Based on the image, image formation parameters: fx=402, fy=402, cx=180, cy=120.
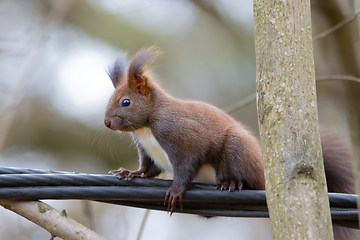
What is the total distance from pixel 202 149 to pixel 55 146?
6.75 metres

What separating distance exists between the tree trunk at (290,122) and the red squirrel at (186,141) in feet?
2.86

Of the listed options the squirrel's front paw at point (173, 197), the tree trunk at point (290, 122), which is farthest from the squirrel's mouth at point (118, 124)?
the tree trunk at point (290, 122)

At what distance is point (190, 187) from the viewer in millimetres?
2898

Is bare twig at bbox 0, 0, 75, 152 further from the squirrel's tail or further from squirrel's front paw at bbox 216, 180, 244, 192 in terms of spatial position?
the squirrel's tail

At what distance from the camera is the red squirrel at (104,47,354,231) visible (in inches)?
124

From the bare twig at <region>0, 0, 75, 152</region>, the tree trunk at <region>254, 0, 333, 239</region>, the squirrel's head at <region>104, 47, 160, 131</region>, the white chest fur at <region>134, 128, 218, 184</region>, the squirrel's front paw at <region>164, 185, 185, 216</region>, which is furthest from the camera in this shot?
the bare twig at <region>0, 0, 75, 152</region>

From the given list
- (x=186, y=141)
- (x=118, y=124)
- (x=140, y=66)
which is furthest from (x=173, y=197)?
(x=140, y=66)

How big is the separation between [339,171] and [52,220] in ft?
7.76

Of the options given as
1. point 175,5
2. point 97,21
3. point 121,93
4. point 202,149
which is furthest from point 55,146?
point 202,149

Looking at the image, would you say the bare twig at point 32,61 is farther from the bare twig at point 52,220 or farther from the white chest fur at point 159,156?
the bare twig at point 52,220

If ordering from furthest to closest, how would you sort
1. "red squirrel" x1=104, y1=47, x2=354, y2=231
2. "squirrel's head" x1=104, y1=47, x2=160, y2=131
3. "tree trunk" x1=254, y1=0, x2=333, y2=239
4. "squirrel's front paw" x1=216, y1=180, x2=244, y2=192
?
"squirrel's head" x1=104, y1=47, x2=160, y2=131, "red squirrel" x1=104, y1=47, x2=354, y2=231, "squirrel's front paw" x1=216, y1=180, x2=244, y2=192, "tree trunk" x1=254, y1=0, x2=333, y2=239

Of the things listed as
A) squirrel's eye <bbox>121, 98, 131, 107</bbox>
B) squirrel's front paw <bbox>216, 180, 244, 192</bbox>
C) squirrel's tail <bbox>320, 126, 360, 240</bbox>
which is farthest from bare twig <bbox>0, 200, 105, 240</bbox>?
squirrel's tail <bbox>320, 126, 360, 240</bbox>

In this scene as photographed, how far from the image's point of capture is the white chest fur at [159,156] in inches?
133

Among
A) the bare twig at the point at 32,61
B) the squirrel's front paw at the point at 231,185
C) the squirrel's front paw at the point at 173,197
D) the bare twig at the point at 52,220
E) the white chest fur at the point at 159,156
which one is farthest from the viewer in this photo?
the bare twig at the point at 32,61
